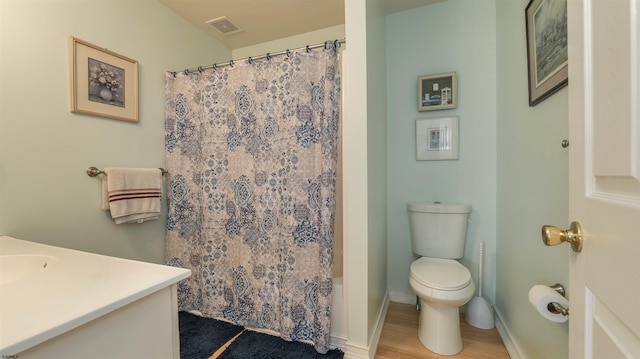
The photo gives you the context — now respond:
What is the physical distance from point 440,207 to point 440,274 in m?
0.48

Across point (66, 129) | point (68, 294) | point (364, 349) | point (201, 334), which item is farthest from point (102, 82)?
point (364, 349)

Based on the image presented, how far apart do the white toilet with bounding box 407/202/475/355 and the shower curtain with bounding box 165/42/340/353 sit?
603 mm

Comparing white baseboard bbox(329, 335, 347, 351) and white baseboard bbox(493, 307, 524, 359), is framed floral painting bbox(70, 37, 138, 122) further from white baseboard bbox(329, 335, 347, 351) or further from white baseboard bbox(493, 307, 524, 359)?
→ white baseboard bbox(493, 307, 524, 359)

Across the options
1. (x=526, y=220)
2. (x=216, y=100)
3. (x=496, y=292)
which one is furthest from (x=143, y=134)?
(x=496, y=292)

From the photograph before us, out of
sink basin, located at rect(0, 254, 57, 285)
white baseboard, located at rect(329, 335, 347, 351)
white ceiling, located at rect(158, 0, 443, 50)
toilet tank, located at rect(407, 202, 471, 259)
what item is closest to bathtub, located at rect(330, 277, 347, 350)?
white baseboard, located at rect(329, 335, 347, 351)

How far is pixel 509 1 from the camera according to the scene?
5.00ft

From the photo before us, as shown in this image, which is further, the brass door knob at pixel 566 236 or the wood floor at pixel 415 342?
the wood floor at pixel 415 342

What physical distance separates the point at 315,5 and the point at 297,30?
38 cm

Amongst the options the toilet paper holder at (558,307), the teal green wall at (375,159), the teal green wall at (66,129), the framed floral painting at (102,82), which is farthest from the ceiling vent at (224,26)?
the toilet paper holder at (558,307)

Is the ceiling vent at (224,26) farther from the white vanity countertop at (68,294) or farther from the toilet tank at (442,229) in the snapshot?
the toilet tank at (442,229)

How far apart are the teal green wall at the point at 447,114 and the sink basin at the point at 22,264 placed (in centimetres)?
198

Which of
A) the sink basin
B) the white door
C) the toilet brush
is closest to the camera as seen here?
the white door

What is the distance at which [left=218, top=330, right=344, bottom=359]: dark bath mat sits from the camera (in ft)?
4.66

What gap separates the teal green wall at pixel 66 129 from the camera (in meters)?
1.20
